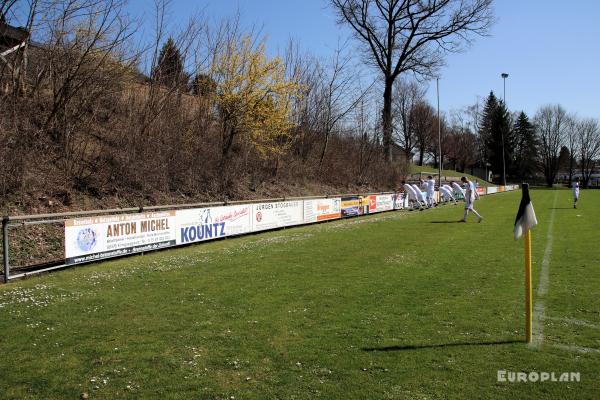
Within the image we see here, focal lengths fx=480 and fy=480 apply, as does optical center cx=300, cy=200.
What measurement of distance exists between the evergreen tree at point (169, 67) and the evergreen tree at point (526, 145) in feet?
345

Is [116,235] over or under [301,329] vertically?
over

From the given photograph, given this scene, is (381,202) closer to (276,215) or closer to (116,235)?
(276,215)

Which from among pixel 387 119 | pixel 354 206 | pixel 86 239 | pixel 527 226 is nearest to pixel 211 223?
pixel 86 239

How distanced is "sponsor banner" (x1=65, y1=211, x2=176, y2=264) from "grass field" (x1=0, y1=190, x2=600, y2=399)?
1.66 feet

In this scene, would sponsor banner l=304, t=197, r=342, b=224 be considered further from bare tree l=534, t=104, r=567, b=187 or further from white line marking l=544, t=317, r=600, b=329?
bare tree l=534, t=104, r=567, b=187

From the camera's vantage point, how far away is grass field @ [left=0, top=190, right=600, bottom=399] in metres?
4.77

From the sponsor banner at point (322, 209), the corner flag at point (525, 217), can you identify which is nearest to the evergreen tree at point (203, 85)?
the sponsor banner at point (322, 209)

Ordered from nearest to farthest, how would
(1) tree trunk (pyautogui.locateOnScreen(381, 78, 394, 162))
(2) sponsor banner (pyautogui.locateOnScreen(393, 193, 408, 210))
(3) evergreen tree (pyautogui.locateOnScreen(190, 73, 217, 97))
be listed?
(3) evergreen tree (pyautogui.locateOnScreen(190, 73, 217, 97)) < (2) sponsor banner (pyautogui.locateOnScreen(393, 193, 408, 210)) < (1) tree trunk (pyautogui.locateOnScreen(381, 78, 394, 162))

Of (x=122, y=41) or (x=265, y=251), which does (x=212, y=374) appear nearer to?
(x=265, y=251)

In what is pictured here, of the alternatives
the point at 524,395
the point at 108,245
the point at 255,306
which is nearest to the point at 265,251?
the point at 108,245

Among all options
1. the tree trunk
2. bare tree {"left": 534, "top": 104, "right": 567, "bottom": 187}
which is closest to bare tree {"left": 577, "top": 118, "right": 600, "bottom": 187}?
bare tree {"left": 534, "top": 104, "right": 567, "bottom": 187}

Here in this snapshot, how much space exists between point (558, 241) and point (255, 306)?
11801 mm

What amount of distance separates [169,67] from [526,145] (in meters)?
109

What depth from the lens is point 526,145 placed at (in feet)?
374
